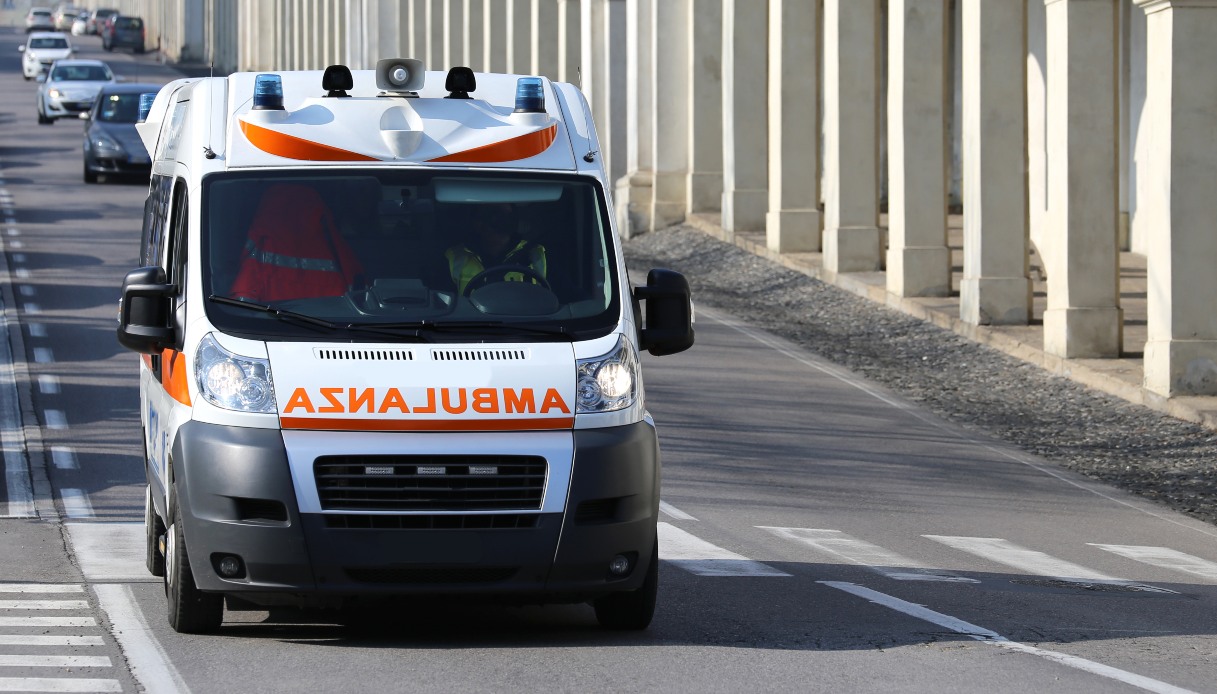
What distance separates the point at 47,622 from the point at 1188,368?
40.6ft

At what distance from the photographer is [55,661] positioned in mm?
8148

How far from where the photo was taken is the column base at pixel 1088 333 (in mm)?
21172

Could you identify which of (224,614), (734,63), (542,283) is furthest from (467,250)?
(734,63)

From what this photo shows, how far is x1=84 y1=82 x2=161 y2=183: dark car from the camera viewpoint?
122 ft

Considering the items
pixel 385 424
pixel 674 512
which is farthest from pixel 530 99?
pixel 674 512

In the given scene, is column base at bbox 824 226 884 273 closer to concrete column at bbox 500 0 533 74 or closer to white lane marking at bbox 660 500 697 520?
white lane marking at bbox 660 500 697 520

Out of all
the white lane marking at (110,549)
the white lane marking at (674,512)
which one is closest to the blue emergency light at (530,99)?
the white lane marking at (110,549)

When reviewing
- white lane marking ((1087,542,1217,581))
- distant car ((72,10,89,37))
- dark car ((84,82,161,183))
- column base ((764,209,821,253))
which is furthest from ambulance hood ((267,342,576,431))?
distant car ((72,10,89,37))

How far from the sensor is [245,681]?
785 centimetres

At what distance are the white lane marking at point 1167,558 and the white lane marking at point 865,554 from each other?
5.02 ft

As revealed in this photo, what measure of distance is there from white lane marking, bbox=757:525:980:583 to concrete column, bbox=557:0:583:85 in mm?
31313

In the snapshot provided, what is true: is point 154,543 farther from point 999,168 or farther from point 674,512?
point 999,168

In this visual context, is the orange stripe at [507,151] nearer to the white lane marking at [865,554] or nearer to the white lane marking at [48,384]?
the white lane marking at [865,554]

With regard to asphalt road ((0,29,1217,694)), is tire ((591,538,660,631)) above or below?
above
